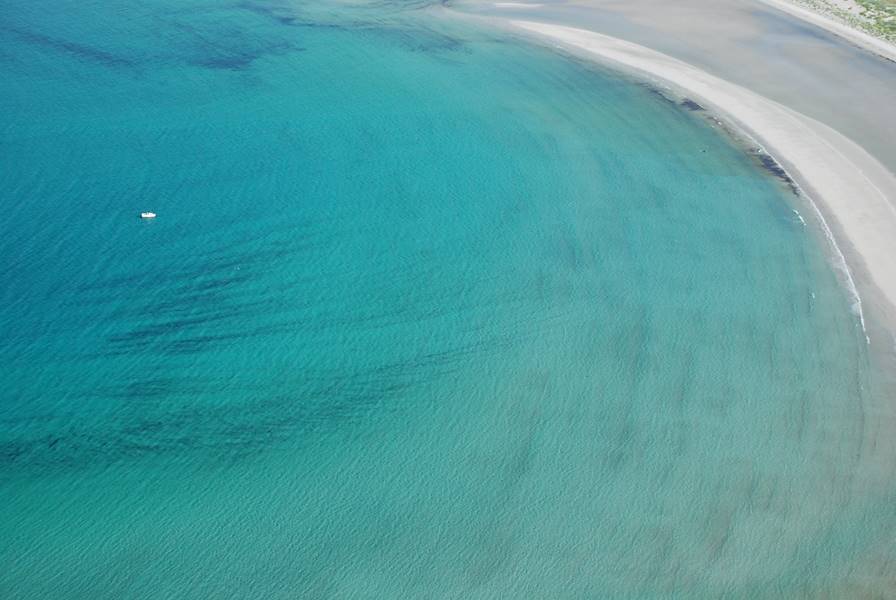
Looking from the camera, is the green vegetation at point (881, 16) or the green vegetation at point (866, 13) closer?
the green vegetation at point (881, 16)

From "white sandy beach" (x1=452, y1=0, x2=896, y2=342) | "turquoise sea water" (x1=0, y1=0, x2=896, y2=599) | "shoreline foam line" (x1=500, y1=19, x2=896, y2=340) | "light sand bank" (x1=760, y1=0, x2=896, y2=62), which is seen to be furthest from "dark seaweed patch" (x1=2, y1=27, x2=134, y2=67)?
"light sand bank" (x1=760, y1=0, x2=896, y2=62)

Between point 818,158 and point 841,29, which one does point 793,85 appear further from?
point 841,29

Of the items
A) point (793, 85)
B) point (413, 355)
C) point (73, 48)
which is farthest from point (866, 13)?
point (73, 48)

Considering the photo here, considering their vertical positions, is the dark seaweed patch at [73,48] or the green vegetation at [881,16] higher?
the green vegetation at [881,16]

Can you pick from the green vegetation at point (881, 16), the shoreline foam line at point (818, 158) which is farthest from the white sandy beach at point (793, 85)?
the green vegetation at point (881, 16)

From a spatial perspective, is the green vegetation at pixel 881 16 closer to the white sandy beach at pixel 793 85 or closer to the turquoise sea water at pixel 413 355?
the white sandy beach at pixel 793 85

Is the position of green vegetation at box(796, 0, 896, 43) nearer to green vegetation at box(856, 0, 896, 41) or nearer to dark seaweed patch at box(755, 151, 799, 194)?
green vegetation at box(856, 0, 896, 41)
